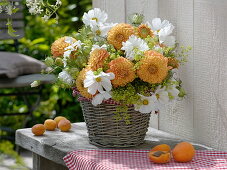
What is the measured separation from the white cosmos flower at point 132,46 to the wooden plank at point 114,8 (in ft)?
1.94

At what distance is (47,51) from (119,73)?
2984mm

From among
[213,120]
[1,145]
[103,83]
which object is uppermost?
[103,83]

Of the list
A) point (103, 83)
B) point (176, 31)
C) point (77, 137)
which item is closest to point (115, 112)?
point (103, 83)

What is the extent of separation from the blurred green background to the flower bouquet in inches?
99.7

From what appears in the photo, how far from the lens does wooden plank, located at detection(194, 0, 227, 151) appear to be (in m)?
1.94

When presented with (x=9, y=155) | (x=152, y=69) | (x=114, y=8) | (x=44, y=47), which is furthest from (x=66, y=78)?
(x=44, y=47)

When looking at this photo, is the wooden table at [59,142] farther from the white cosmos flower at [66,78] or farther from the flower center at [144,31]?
the flower center at [144,31]

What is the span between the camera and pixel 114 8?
2.53 meters

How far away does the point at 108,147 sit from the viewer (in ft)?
6.52

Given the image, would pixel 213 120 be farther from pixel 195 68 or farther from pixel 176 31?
pixel 176 31

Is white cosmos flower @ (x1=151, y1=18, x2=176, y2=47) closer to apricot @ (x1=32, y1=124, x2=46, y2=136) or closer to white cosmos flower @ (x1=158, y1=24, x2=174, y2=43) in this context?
white cosmos flower @ (x1=158, y1=24, x2=174, y2=43)

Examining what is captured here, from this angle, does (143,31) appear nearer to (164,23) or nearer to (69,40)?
(164,23)

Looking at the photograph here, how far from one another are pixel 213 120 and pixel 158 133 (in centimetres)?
29


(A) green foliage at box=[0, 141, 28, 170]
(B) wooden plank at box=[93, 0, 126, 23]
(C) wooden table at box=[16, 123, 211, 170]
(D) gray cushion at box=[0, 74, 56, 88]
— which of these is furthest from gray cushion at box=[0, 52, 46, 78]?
(C) wooden table at box=[16, 123, 211, 170]
